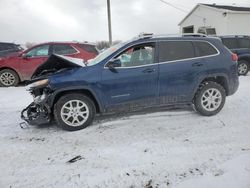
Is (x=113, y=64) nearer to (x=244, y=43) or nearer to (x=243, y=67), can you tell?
(x=243, y=67)

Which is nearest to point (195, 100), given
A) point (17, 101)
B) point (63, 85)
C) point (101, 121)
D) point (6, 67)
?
point (101, 121)

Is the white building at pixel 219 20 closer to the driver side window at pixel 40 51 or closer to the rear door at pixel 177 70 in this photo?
the driver side window at pixel 40 51

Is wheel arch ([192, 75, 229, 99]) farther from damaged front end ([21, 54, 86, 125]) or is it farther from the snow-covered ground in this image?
damaged front end ([21, 54, 86, 125])

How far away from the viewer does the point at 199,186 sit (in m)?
3.22

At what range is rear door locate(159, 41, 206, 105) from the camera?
5402 mm

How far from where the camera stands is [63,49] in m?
10.2

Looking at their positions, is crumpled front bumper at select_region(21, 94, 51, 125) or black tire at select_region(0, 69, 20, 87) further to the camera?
black tire at select_region(0, 69, 20, 87)

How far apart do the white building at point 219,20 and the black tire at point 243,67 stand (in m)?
9.74

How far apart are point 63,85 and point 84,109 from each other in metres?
0.61

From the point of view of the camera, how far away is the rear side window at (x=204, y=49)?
5.66 meters

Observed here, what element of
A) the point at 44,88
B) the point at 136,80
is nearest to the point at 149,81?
the point at 136,80

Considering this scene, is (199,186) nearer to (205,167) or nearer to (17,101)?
(205,167)

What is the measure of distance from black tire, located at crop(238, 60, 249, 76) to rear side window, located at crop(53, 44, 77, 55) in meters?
7.18

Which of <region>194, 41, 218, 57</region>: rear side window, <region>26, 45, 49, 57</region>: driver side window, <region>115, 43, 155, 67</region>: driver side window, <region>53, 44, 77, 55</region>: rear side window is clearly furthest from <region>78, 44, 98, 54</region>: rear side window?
<region>194, 41, 218, 57</region>: rear side window
